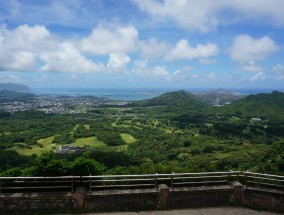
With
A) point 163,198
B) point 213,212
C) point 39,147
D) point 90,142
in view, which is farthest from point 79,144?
point 213,212

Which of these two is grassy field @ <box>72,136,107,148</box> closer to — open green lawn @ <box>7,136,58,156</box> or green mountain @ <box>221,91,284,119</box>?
open green lawn @ <box>7,136,58,156</box>

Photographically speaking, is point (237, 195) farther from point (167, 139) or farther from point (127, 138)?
point (127, 138)

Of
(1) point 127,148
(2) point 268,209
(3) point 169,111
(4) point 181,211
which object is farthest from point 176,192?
(3) point 169,111

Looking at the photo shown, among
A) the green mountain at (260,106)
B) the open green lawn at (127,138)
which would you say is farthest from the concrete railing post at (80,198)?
the green mountain at (260,106)

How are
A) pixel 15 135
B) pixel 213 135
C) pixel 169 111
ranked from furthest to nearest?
pixel 169 111 → pixel 213 135 → pixel 15 135

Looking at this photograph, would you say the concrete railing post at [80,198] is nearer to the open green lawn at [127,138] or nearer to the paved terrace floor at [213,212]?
the paved terrace floor at [213,212]

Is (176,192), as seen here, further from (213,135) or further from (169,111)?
(169,111)

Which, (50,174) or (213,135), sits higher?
(50,174)

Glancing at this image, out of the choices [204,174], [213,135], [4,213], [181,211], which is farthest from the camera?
[213,135]
